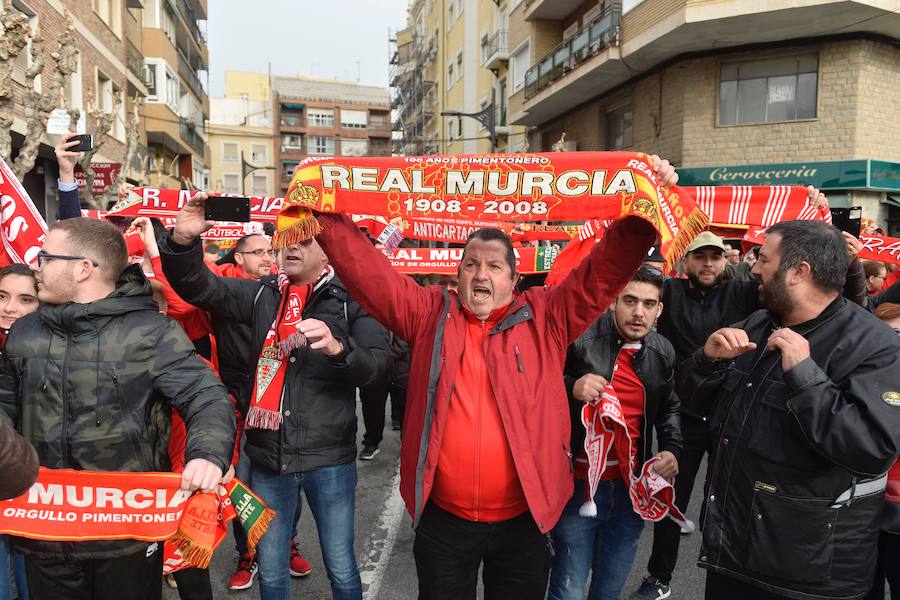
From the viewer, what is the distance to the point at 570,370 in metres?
3.15

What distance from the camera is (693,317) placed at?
167 inches

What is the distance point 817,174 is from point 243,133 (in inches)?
2642

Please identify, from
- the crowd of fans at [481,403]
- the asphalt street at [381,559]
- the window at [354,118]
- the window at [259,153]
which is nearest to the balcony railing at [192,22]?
the window at [259,153]

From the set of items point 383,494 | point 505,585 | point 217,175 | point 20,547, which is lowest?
point 383,494

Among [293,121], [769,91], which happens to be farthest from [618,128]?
[293,121]

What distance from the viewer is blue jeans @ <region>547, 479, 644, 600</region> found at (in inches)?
118

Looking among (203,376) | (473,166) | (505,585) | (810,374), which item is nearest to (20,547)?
(203,376)

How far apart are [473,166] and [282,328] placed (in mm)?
1284

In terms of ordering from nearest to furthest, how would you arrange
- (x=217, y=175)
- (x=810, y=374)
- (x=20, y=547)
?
(x=810, y=374), (x=20, y=547), (x=217, y=175)

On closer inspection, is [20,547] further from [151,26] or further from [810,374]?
[151,26]

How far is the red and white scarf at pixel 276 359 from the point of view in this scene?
2941 mm

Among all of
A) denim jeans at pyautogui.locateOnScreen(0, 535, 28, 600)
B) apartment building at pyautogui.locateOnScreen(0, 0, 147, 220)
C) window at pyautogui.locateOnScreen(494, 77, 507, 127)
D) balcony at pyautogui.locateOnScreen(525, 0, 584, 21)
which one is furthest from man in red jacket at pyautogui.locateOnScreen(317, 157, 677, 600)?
window at pyautogui.locateOnScreen(494, 77, 507, 127)

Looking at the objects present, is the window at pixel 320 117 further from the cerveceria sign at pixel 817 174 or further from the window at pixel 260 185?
the cerveceria sign at pixel 817 174

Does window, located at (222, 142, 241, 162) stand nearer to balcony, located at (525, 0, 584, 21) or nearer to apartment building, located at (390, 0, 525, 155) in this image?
apartment building, located at (390, 0, 525, 155)
